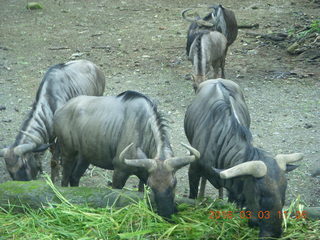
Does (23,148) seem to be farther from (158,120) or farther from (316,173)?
(316,173)

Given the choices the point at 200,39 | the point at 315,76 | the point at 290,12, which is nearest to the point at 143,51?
the point at 200,39

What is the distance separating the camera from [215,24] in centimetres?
1208

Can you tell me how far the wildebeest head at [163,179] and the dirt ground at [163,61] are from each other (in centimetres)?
192

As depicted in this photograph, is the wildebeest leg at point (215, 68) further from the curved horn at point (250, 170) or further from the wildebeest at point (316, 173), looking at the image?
the curved horn at point (250, 170)

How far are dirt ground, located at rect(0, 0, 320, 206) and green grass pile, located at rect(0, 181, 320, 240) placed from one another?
1.74 meters

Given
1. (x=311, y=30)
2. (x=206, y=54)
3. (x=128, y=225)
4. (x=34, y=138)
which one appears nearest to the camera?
(x=128, y=225)

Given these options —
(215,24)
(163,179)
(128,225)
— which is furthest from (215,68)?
(128,225)

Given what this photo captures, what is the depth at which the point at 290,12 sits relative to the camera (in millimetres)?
16703

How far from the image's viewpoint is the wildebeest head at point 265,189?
4.98 meters

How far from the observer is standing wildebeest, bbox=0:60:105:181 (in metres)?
6.81

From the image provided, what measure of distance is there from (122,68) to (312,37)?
523 centimetres

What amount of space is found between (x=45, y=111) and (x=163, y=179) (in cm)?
268

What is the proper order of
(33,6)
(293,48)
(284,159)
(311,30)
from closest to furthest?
(284,159)
(293,48)
(311,30)
(33,6)

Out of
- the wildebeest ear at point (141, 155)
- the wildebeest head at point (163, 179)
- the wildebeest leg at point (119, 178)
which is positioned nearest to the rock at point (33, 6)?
the wildebeest leg at point (119, 178)
